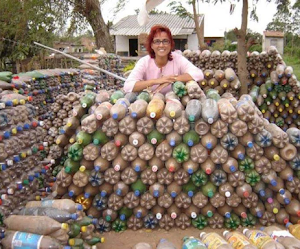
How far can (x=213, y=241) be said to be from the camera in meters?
2.59

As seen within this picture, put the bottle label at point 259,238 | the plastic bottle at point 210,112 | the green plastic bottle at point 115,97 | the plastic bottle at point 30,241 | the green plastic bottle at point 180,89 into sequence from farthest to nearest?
the green plastic bottle at point 115,97 → the green plastic bottle at point 180,89 → the plastic bottle at point 210,112 → the bottle label at point 259,238 → the plastic bottle at point 30,241

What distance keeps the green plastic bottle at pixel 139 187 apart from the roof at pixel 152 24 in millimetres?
19990

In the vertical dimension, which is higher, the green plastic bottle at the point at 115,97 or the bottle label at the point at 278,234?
the green plastic bottle at the point at 115,97

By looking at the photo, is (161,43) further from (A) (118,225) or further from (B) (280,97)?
(B) (280,97)

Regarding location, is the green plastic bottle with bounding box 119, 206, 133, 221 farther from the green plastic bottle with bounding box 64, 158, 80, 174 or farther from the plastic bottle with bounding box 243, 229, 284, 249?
the plastic bottle with bounding box 243, 229, 284, 249

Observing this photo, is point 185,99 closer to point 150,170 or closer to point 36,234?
point 150,170

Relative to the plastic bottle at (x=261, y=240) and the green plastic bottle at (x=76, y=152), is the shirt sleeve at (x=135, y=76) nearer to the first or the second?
the green plastic bottle at (x=76, y=152)

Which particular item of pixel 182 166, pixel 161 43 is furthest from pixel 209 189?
pixel 161 43

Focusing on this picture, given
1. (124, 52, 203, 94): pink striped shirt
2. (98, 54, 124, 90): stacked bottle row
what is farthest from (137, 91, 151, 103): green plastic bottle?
(98, 54, 124, 90): stacked bottle row

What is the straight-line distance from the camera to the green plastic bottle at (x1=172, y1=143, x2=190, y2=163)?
9.67 feet

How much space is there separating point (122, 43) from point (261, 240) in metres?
23.9

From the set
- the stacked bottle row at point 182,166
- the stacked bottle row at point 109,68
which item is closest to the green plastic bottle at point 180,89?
the stacked bottle row at point 182,166

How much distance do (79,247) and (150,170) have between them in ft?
2.79

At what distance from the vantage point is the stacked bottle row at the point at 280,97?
6.25 m
